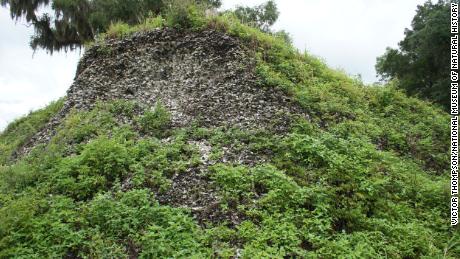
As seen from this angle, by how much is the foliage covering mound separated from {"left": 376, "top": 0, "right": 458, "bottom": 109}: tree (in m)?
11.9

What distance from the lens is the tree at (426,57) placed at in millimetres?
22828

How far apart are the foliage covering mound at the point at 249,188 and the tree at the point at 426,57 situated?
39.2ft

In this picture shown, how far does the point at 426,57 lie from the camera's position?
24562mm

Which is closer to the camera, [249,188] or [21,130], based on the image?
[249,188]

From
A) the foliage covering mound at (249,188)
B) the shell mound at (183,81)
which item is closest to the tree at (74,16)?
the shell mound at (183,81)

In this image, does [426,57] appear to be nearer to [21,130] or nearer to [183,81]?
[183,81]

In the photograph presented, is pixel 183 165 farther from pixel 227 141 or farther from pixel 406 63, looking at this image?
pixel 406 63

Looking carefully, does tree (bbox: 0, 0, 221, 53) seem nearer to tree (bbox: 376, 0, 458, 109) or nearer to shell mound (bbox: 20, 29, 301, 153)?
shell mound (bbox: 20, 29, 301, 153)

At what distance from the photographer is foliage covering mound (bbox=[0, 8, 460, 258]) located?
694 centimetres

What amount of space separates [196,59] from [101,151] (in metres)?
5.75

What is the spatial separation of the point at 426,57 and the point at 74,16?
21.1 meters

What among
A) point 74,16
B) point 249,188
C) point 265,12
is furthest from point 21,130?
point 265,12

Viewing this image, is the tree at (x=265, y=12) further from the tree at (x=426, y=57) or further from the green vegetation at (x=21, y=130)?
the green vegetation at (x=21, y=130)

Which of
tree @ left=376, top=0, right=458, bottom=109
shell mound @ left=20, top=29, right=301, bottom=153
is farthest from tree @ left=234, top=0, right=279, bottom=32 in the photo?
shell mound @ left=20, top=29, right=301, bottom=153
